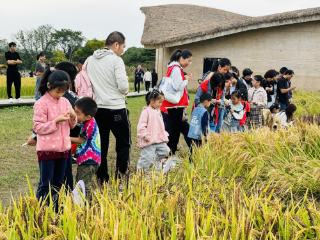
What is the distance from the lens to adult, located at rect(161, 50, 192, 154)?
256 inches

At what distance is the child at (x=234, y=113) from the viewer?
730 centimetres

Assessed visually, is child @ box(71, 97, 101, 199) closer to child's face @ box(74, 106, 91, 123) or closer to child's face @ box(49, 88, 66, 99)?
child's face @ box(74, 106, 91, 123)

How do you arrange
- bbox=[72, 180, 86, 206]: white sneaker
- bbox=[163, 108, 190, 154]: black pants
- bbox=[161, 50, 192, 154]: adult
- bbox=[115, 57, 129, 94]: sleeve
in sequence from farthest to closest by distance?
1. bbox=[163, 108, 190, 154]: black pants
2. bbox=[161, 50, 192, 154]: adult
3. bbox=[115, 57, 129, 94]: sleeve
4. bbox=[72, 180, 86, 206]: white sneaker

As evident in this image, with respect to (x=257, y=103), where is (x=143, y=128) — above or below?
below

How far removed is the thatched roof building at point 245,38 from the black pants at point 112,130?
52.5 feet

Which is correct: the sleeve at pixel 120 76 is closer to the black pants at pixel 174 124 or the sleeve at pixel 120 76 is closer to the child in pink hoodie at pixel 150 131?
the child in pink hoodie at pixel 150 131

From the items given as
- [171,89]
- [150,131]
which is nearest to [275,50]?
[171,89]

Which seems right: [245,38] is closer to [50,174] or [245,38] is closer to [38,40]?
[50,174]

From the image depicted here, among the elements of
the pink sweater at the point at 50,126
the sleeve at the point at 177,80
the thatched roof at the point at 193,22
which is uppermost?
the thatched roof at the point at 193,22

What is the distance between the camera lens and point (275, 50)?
21.2 meters

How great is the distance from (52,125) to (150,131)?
2046mm

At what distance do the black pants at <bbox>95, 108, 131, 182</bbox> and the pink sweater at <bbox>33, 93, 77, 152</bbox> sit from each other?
122 centimetres

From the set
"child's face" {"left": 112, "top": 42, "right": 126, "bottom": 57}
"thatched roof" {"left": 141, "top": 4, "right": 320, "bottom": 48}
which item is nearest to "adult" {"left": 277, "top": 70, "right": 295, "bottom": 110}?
"child's face" {"left": 112, "top": 42, "right": 126, "bottom": 57}

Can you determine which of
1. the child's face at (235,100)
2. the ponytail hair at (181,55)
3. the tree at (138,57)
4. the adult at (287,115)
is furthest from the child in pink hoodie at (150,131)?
the tree at (138,57)
